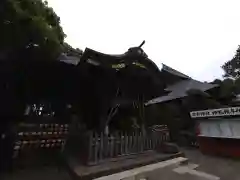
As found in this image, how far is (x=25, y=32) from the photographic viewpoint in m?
5.95

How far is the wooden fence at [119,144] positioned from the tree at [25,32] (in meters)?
2.69

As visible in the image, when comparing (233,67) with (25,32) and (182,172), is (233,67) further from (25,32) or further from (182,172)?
(25,32)

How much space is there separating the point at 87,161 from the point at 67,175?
0.74 metres

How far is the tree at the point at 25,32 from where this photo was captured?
573cm

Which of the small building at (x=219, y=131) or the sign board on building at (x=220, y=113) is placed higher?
the sign board on building at (x=220, y=113)

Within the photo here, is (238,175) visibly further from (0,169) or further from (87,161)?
(0,169)

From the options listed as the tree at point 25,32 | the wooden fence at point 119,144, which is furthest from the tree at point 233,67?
the tree at point 25,32

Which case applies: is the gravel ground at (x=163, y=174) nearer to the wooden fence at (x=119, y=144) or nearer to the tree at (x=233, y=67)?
the wooden fence at (x=119, y=144)

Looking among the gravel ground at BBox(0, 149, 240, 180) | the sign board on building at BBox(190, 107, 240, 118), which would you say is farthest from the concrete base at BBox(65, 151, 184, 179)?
the sign board on building at BBox(190, 107, 240, 118)

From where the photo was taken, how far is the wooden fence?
6559mm

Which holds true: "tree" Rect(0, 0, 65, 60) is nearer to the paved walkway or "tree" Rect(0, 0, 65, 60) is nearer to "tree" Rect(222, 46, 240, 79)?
the paved walkway

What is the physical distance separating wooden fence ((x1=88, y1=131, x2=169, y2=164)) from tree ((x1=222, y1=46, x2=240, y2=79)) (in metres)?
18.7

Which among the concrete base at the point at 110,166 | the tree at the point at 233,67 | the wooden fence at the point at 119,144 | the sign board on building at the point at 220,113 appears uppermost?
the tree at the point at 233,67

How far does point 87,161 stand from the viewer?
6.41 meters
